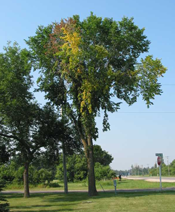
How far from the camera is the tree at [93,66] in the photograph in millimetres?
23891

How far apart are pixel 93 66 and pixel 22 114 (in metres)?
7.21

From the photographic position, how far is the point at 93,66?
24094mm

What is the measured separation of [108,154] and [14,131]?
221 feet

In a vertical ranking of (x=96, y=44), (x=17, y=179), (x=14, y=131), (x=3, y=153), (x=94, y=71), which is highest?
(x=96, y=44)

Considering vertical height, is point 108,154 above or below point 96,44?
below

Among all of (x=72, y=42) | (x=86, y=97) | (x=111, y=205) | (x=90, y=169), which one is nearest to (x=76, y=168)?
(x=90, y=169)

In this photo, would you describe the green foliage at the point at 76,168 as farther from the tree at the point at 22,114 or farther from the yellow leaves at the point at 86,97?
the yellow leaves at the point at 86,97

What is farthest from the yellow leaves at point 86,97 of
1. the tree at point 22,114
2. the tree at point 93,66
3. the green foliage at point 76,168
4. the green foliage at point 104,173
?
the green foliage at point 76,168

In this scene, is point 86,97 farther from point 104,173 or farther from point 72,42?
point 104,173

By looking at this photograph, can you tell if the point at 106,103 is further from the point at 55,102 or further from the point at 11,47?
the point at 11,47

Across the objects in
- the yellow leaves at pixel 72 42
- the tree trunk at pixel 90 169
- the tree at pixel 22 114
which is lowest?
the tree trunk at pixel 90 169

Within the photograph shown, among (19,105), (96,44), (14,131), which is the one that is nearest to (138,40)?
(96,44)

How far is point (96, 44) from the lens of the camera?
2512cm

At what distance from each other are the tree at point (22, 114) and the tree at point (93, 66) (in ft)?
6.06
